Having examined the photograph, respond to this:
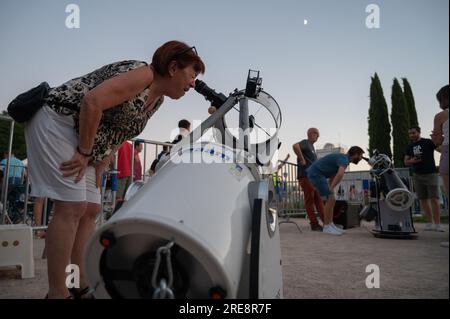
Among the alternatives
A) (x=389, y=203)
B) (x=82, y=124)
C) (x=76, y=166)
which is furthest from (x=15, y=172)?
(x=389, y=203)

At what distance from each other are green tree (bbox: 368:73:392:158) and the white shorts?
1920 centimetres

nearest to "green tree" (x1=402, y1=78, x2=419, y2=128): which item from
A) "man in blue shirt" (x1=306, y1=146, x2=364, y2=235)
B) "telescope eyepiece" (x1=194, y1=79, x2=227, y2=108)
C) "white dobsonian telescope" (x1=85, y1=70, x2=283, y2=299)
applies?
"man in blue shirt" (x1=306, y1=146, x2=364, y2=235)

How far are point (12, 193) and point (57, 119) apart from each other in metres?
6.31

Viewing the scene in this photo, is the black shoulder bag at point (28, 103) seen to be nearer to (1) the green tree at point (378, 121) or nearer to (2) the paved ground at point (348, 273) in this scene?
(2) the paved ground at point (348, 273)

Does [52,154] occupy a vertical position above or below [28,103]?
below

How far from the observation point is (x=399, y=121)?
17766mm

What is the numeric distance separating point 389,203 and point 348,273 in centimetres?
217

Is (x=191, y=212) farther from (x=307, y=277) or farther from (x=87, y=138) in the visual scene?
(x=307, y=277)

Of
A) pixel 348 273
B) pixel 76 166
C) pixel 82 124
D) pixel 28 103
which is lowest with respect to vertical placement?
pixel 348 273

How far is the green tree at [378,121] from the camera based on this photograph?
61.2 ft

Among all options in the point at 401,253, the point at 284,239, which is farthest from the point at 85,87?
the point at 284,239

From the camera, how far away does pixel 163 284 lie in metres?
0.76

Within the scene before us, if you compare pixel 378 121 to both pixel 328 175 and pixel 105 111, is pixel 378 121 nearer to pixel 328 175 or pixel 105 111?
pixel 328 175

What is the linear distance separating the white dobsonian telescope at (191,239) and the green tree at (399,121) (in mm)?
18753
